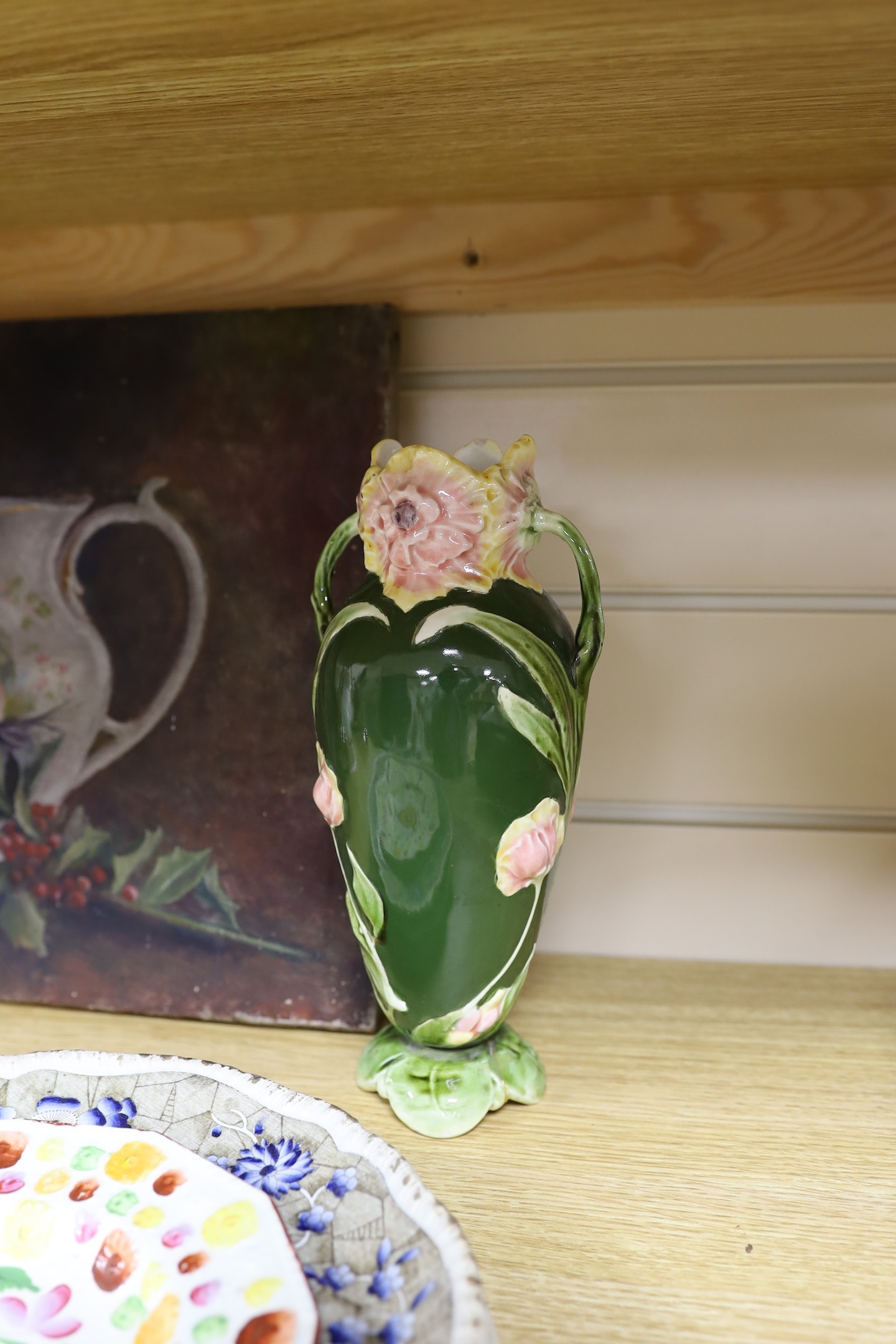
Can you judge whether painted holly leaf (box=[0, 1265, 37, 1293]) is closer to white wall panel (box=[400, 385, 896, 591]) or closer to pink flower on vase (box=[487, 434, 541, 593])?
pink flower on vase (box=[487, 434, 541, 593])

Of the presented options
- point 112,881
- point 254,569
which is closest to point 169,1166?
point 112,881

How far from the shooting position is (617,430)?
0.84m

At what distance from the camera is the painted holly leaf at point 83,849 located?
84cm

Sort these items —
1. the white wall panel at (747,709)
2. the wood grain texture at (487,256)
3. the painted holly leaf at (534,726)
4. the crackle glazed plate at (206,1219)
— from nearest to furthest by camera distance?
the crackle glazed plate at (206,1219)
the painted holly leaf at (534,726)
the wood grain texture at (487,256)
the white wall panel at (747,709)

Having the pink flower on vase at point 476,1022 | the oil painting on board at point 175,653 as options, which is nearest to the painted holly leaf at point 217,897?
the oil painting on board at point 175,653

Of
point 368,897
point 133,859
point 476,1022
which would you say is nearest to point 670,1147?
point 476,1022

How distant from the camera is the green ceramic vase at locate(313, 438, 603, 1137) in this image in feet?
2.02

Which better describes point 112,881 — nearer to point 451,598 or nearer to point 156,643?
point 156,643

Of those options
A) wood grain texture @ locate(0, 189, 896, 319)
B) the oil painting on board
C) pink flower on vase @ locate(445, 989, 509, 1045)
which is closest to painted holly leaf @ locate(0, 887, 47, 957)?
the oil painting on board

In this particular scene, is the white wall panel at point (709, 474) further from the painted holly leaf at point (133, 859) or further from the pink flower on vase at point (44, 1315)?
the pink flower on vase at point (44, 1315)

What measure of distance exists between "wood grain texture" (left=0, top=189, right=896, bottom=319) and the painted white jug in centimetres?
Answer: 17

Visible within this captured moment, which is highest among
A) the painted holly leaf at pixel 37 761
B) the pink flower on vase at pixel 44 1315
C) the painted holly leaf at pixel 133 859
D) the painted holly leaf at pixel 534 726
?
the painted holly leaf at pixel 534 726

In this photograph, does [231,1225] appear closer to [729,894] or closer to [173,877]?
[173,877]

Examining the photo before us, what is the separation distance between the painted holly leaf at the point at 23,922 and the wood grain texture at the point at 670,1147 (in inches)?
2.0
